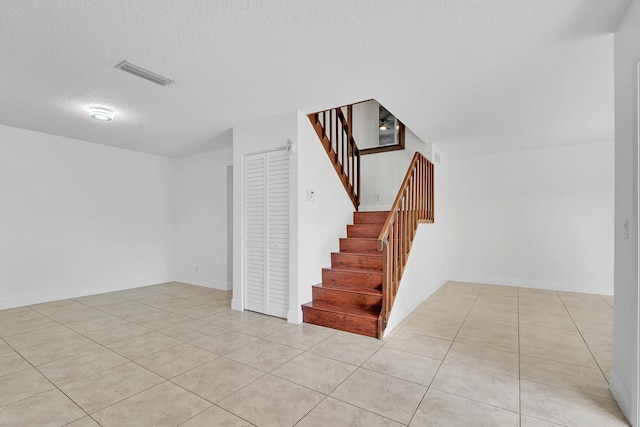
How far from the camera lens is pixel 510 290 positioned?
5.21m

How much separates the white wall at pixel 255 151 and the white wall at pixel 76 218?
8.92ft

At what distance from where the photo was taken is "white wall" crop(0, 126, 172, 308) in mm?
4301

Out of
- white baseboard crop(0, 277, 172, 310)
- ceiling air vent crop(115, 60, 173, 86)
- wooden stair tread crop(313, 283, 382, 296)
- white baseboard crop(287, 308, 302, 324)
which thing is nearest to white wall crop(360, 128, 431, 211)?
wooden stair tread crop(313, 283, 382, 296)

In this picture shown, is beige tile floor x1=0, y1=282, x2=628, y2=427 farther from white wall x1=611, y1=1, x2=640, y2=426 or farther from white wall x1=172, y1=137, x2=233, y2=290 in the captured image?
white wall x1=172, y1=137, x2=233, y2=290

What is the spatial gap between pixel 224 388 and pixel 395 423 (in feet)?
3.86

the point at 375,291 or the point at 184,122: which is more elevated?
the point at 184,122

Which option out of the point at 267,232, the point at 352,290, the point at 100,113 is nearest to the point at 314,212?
the point at 267,232

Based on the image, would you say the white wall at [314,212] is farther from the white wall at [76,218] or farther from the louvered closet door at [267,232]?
the white wall at [76,218]

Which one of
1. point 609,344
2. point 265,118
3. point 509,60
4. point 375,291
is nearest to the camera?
point 509,60

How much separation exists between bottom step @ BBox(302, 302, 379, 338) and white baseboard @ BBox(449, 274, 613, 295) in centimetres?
347

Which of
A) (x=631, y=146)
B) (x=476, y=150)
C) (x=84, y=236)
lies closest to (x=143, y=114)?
(x=84, y=236)

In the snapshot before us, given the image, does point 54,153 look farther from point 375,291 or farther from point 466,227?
point 466,227

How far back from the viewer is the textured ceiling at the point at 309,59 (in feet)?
6.19

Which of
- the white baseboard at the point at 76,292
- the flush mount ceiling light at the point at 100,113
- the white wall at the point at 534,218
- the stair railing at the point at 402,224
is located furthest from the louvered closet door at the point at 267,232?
the white wall at the point at 534,218
